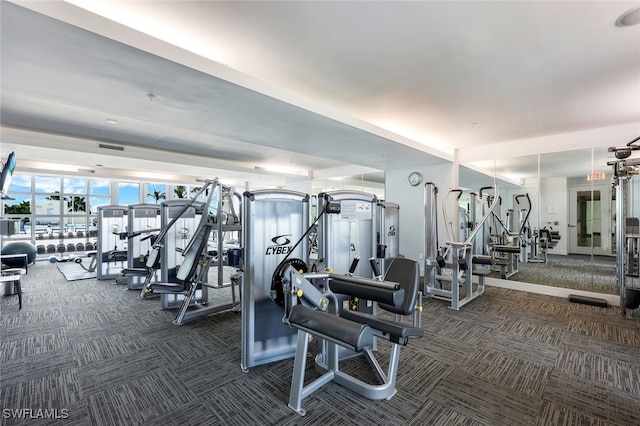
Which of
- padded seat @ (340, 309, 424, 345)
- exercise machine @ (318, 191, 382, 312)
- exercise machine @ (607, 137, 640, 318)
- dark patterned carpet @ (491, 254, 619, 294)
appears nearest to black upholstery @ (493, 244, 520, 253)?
dark patterned carpet @ (491, 254, 619, 294)

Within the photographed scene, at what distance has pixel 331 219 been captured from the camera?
2.99 metres

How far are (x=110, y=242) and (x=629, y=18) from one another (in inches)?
329

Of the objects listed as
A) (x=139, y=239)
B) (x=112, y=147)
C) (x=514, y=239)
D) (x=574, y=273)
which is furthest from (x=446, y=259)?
(x=112, y=147)

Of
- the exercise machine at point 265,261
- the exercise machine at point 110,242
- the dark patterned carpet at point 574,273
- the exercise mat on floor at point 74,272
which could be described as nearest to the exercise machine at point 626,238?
the dark patterned carpet at point 574,273

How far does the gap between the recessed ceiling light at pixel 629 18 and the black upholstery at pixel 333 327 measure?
2.84 meters

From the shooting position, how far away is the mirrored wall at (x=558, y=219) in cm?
496

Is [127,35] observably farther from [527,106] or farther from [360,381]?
[527,106]

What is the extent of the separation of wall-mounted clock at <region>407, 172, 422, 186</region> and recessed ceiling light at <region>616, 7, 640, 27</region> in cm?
432

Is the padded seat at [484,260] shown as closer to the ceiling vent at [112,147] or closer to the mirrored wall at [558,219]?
the mirrored wall at [558,219]

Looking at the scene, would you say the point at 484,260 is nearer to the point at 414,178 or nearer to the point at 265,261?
the point at 414,178

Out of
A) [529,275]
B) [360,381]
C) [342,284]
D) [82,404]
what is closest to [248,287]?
[342,284]

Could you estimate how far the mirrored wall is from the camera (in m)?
4.96

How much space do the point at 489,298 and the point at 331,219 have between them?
11.5 feet

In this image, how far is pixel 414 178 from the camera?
259 inches
